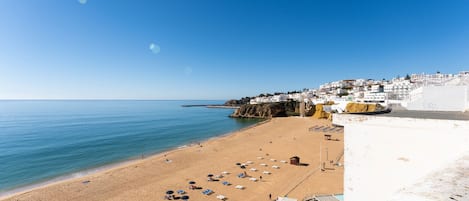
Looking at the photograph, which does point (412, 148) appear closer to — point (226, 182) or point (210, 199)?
point (210, 199)

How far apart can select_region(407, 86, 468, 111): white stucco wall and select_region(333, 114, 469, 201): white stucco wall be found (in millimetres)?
4453

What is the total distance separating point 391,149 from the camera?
4770 millimetres

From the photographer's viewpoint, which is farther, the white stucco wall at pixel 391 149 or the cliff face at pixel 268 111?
the cliff face at pixel 268 111

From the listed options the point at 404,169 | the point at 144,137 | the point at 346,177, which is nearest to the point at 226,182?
the point at 346,177

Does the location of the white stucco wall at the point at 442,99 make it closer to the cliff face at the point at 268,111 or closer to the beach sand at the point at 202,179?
the beach sand at the point at 202,179

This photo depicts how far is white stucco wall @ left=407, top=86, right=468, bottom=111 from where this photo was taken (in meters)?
7.49

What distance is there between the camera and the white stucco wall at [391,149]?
4.03m

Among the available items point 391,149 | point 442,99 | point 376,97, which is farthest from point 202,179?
point 376,97

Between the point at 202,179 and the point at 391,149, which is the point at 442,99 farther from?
the point at 202,179

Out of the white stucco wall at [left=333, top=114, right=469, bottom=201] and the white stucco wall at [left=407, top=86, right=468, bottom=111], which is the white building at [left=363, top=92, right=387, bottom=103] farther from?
the white stucco wall at [left=333, top=114, right=469, bottom=201]

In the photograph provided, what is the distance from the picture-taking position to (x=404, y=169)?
4594 mm

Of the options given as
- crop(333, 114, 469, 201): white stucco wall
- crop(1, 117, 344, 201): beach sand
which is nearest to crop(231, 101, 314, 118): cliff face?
crop(1, 117, 344, 201): beach sand

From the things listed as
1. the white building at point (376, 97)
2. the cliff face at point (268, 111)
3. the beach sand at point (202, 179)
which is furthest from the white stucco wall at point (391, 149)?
the cliff face at point (268, 111)

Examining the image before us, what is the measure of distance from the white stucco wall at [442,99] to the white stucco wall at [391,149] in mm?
4453
